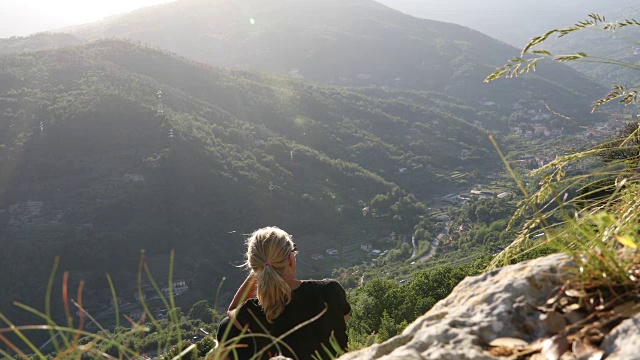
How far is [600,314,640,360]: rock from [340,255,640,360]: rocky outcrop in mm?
174

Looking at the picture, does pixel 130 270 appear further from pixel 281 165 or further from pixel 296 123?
pixel 296 123

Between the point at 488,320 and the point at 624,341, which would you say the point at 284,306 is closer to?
the point at 488,320

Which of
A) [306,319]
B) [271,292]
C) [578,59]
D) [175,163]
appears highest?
[578,59]

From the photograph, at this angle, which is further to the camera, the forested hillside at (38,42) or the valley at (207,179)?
the forested hillside at (38,42)

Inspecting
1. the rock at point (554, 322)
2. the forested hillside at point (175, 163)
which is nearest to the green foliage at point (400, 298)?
the rock at point (554, 322)

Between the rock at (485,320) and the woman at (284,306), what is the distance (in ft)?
4.12

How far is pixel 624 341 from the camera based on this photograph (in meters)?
1.20

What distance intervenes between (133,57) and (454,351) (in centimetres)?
14645

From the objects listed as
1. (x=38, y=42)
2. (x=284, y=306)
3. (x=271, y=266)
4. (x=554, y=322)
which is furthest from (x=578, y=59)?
(x=38, y=42)

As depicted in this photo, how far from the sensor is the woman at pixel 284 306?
291 centimetres

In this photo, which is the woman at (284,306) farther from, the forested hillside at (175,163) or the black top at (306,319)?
the forested hillside at (175,163)

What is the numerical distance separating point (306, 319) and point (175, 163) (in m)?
97.5

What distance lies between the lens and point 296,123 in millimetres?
133125

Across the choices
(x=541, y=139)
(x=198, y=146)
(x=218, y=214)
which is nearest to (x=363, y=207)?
(x=218, y=214)
